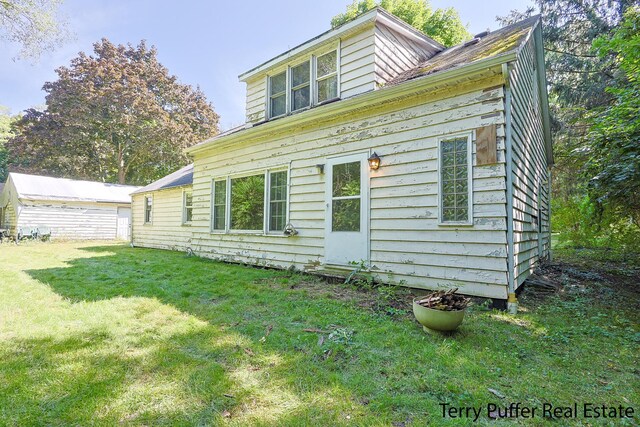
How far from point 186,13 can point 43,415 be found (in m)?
13.0

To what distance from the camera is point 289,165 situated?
6.70 metres

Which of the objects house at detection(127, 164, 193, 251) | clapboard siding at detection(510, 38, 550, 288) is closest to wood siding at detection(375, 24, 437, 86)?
clapboard siding at detection(510, 38, 550, 288)

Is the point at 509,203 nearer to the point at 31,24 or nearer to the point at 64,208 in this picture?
the point at 31,24

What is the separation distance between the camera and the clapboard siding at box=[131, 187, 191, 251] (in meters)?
11.4

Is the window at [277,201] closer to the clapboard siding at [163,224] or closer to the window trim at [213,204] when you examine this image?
the window trim at [213,204]

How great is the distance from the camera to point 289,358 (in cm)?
272

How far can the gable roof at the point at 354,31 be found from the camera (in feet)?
19.8

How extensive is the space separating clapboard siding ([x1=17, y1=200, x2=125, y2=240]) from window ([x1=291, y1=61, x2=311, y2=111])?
52.0ft

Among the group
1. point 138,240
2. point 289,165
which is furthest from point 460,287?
point 138,240

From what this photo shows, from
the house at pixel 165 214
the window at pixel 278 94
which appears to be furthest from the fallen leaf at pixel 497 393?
the house at pixel 165 214

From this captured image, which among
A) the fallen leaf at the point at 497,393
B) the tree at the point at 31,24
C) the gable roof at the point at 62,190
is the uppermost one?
the tree at the point at 31,24

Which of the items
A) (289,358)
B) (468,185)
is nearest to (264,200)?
(468,185)

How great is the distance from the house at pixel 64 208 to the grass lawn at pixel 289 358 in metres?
14.6

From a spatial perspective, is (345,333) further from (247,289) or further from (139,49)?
(139,49)
